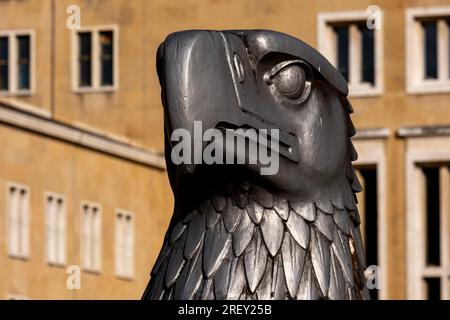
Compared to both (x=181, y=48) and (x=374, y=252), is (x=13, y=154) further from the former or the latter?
(x=181, y=48)

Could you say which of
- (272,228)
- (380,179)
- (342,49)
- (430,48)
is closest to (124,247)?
(380,179)

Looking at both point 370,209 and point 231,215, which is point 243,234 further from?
point 370,209

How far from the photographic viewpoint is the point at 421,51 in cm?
5581

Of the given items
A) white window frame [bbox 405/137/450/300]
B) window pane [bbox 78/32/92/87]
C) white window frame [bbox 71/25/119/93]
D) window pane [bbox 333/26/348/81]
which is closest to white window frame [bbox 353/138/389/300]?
white window frame [bbox 405/137/450/300]

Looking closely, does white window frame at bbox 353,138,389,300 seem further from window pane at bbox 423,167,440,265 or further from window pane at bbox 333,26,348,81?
window pane at bbox 333,26,348,81

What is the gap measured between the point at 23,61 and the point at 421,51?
1018 centimetres

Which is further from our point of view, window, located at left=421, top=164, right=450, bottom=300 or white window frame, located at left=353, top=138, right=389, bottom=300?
white window frame, located at left=353, top=138, right=389, bottom=300

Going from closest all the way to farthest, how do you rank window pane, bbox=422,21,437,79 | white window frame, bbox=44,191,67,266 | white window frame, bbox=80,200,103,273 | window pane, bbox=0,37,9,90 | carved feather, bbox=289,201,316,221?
carved feather, bbox=289,201,316,221
white window frame, bbox=44,191,67,266
white window frame, bbox=80,200,103,273
window pane, bbox=422,21,437,79
window pane, bbox=0,37,9,90

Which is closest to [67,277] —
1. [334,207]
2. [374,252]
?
[374,252]

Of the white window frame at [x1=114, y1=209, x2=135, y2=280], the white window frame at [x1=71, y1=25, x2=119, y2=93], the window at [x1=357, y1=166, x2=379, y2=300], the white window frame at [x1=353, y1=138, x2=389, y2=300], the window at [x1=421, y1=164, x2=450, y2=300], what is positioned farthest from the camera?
the white window frame at [x1=71, y1=25, x2=119, y2=93]

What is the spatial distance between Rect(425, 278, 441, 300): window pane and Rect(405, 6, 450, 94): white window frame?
447cm

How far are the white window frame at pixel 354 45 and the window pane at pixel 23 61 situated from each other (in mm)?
7637

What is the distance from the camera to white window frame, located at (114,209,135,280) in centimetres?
5447

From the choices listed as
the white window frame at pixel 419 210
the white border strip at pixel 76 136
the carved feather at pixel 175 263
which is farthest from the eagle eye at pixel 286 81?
the white window frame at pixel 419 210
